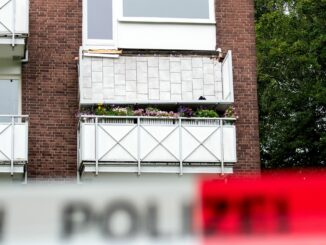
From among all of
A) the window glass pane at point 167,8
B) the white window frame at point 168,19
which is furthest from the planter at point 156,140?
Result: the window glass pane at point 167,8

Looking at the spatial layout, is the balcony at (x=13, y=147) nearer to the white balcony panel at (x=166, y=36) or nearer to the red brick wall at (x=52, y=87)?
the red brick wall at (x=52, y=87)

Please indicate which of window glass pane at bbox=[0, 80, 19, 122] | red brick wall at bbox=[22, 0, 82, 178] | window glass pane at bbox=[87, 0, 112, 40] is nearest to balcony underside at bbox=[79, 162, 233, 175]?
red brick wall at bbox=[22, 0, 82, 178]

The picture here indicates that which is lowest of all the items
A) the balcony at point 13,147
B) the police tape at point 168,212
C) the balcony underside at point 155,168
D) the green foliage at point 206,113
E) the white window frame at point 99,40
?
the police tape at point 168,212

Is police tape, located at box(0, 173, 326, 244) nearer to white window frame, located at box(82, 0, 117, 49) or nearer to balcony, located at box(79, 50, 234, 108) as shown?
balcony, located at box(79, 50, 234, 108)

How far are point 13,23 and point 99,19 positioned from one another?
1.96 meters

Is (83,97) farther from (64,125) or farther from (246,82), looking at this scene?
(246,82)

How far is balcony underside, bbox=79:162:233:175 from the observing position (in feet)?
46.6

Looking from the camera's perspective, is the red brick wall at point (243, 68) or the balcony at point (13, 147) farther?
the red brick wall at point (243, 68)

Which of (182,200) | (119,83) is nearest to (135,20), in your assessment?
(119,83)

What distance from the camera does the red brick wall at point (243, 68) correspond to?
15.7 m

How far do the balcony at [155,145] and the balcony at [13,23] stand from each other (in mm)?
1894

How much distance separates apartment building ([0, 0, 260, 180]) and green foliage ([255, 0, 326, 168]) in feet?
34.3

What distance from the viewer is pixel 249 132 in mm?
15789

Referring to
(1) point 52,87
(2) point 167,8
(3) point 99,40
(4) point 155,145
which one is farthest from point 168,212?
(2) point 167,8
